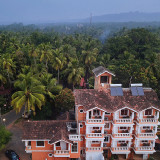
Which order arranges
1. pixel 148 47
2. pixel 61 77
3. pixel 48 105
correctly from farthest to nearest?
1. pixel 148 47
2. pixel 61 77
3. pixel 48 105

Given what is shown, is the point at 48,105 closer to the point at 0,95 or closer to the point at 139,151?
the point at 0,95

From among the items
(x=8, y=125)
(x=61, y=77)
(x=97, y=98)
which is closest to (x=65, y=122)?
(x=97, y=98)

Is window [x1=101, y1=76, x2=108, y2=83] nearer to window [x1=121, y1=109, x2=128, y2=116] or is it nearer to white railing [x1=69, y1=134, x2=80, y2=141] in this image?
window [x1=121, y1=109, x2=128, y2=116]

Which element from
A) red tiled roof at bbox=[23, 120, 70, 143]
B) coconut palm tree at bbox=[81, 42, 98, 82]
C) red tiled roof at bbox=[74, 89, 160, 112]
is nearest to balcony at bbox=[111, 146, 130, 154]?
red tiled roof at bbox=[74, 89, 160, 112]

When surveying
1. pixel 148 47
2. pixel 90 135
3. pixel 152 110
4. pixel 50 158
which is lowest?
pixel 50 158

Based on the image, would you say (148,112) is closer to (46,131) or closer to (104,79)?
(104,79)

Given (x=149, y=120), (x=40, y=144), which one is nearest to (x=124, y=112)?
(x=149, y=120)
